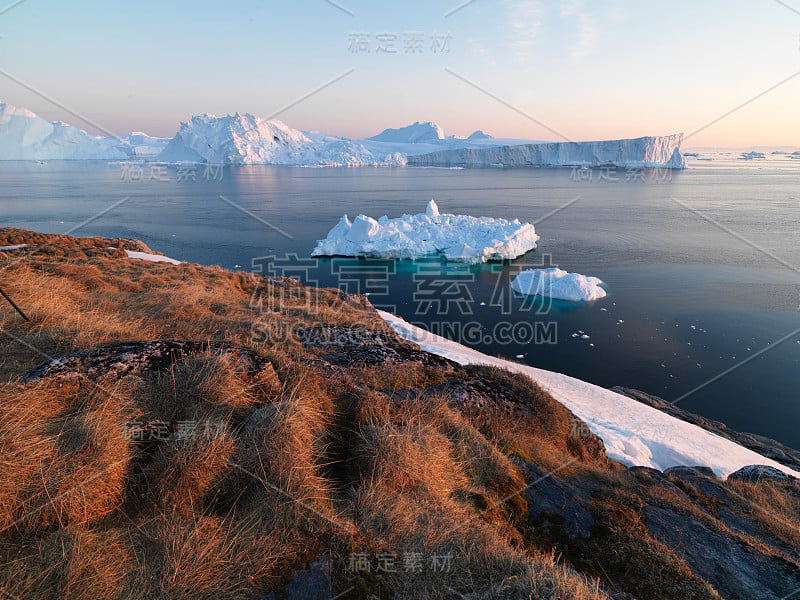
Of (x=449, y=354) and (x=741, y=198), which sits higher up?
(x=741, y=198)

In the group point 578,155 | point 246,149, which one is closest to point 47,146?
point 246,149

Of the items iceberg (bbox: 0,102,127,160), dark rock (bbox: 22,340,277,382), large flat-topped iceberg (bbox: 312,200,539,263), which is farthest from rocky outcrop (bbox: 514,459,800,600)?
iceberg (bbox: 0,102,127,160)

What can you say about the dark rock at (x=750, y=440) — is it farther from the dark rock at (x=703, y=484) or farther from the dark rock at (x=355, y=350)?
the dark rock at (x=355, y=350)

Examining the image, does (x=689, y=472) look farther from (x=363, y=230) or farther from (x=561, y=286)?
(x=363, y=230)

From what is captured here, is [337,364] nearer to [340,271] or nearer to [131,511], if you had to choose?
[131,511]

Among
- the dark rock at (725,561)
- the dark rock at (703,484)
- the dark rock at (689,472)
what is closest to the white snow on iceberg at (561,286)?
the dark rock at (689,472)

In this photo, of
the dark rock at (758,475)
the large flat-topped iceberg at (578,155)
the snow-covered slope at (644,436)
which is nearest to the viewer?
the dark rock at (758,475)

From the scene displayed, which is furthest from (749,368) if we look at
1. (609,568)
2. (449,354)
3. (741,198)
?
(741,198)
